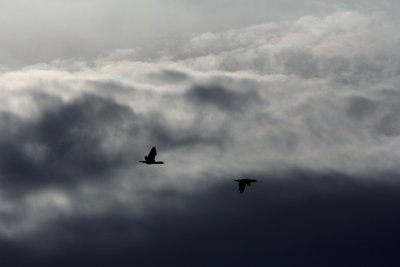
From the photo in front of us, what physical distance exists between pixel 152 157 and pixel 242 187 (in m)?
28.0

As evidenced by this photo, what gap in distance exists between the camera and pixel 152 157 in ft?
459

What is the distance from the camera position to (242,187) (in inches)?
5974

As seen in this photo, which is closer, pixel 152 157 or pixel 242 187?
pixel 152 157
